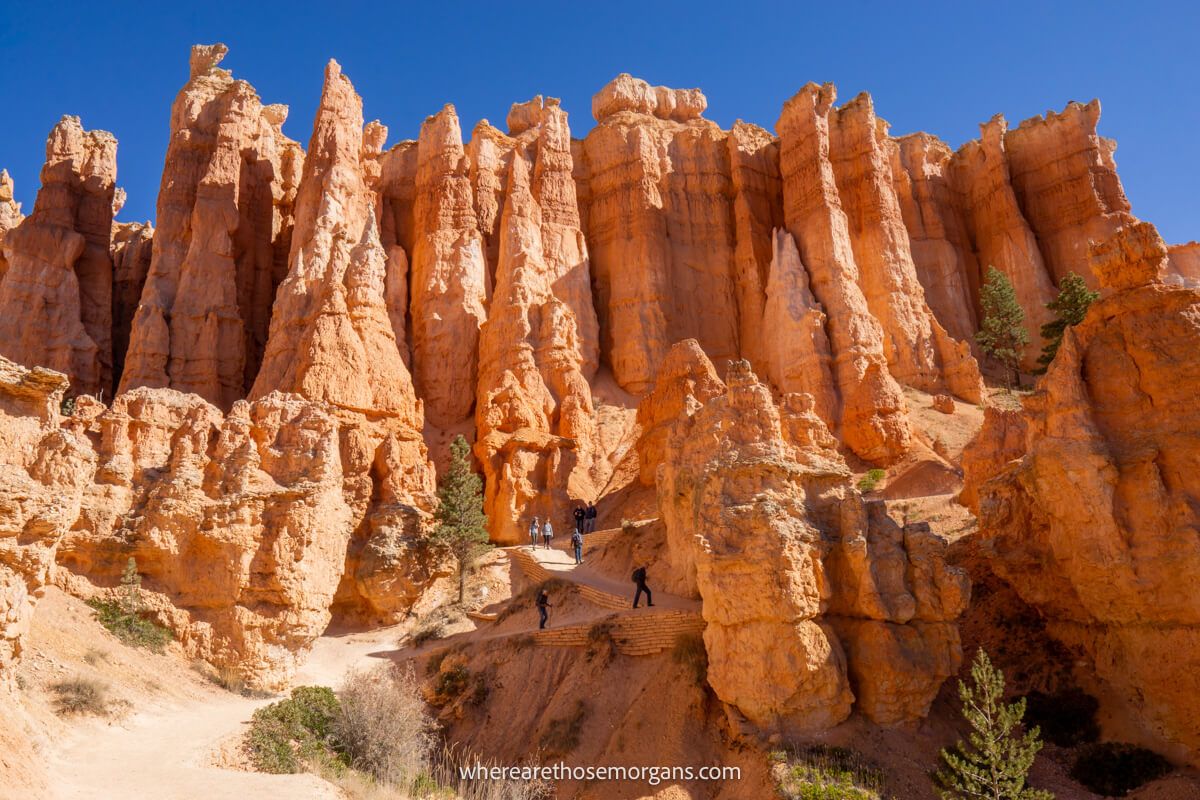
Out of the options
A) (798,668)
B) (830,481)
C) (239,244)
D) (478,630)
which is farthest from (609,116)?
(798,668)

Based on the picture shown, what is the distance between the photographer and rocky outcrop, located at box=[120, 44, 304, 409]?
42.3 m

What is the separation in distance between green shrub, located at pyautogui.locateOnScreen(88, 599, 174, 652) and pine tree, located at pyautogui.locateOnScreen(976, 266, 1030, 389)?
4136cm

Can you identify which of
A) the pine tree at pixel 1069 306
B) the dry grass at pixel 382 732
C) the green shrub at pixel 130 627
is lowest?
the dry grass at pixel 382 732

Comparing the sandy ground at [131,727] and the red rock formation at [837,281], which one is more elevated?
the red rock formation at [837,281]

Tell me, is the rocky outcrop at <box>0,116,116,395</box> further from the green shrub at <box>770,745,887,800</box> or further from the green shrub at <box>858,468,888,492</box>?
the green shrub at <box>770,745,887,800</box>

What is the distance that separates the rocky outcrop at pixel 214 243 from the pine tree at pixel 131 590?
24923 millimetres

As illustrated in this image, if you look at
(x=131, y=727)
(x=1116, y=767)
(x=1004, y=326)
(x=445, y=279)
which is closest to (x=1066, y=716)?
(x=1116, y=767)

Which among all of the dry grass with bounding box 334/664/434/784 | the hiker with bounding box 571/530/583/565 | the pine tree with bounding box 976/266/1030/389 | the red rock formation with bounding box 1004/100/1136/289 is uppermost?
the red rock formation with bounding box 1004/100/1136/289

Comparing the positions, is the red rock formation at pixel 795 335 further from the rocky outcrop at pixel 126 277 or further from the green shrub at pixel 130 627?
the rocky outcrop at pixel 126 277

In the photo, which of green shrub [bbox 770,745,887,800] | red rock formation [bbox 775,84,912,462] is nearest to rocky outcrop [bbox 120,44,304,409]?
red rock formation [bbox 775,84,912,462]

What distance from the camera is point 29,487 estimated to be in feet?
33.3

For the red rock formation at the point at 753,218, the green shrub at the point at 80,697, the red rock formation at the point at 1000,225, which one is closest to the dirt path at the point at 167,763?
the green shrub at the point at 80,697

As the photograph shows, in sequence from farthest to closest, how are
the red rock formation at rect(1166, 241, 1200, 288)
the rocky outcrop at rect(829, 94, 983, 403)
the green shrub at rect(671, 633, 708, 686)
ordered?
the red rock formation at rect(1166, 241, 1200, 288), the rocky outcrop at rect(829, 94, 983, 403), the green shrub at rect(671, 633, 708, 686)

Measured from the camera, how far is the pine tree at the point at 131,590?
60.2 feet
